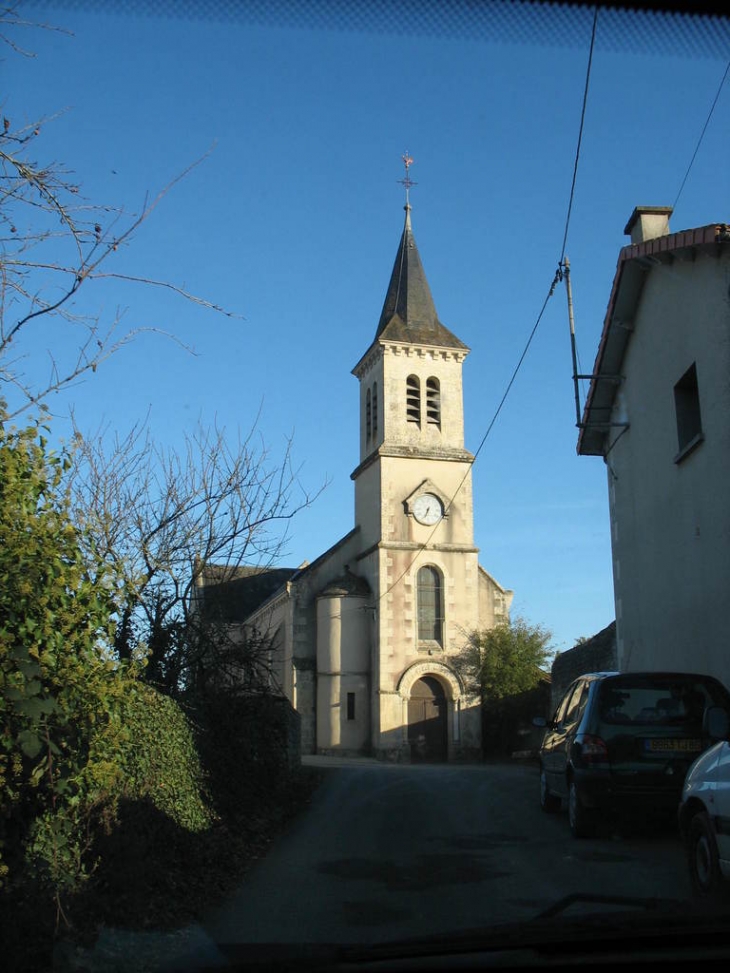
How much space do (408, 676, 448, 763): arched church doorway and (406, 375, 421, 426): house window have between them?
1145 centimetres

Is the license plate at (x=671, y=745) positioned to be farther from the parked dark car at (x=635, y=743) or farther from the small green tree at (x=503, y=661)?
the small green tree at (x=503, y=661)

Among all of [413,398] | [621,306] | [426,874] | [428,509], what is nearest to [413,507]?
[428,509]

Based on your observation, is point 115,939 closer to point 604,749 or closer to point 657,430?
point 604,749

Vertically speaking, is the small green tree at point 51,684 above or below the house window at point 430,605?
below

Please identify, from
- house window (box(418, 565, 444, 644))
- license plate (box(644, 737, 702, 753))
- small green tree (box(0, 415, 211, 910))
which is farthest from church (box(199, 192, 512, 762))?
small green tree (box(0, 415, 211, 910))

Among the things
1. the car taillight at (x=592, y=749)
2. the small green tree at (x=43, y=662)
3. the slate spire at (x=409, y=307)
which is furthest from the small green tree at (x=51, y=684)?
the slate spire at (x=409, y=307)

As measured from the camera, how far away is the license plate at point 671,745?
9.11m

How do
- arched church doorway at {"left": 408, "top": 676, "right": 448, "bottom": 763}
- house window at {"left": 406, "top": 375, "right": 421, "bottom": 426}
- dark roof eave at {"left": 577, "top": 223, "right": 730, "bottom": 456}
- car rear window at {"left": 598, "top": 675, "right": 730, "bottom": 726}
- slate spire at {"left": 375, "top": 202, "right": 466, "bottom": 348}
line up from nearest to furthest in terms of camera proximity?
car rear window at {"left": 598, "top": 675, "right": 730, "bottom": 726}
dark roof eave at {"left": 577, "top": 223, "right": 730, "bottom": 456}
arched church doorway at {"left": 408, "top": 676, "right": 448, "bottom": 763}
house window at {"left": 406, "top": 375, "right": 421, "bottom": 426}
slate spire at {"left": 375, "top": 202, "right": 466, "bottom": 348}

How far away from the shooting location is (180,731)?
10102 mm

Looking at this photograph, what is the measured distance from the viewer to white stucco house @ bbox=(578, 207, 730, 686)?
12.7m

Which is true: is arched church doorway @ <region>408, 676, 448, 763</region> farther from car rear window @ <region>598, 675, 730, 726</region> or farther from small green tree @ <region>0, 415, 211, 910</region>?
small green tree @ <region>0, 415, 211, 910</region>

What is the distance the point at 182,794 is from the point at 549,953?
20.9 feet

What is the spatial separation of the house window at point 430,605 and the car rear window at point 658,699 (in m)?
29.2

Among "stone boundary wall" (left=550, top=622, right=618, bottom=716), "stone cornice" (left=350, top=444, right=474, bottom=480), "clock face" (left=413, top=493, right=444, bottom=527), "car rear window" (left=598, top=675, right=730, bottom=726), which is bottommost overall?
"car rear window" (left=598, top=675, right=730, bottom=726)
